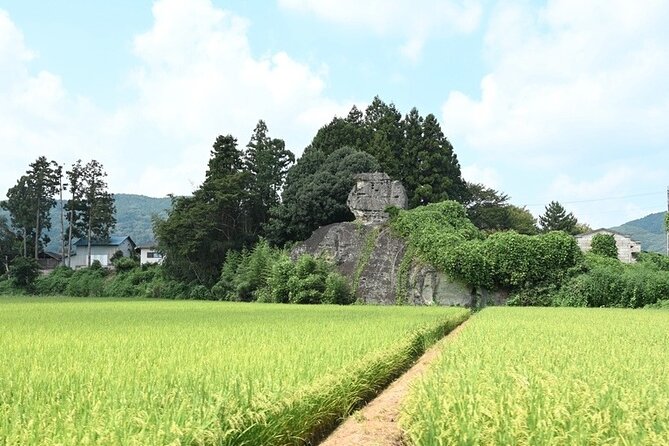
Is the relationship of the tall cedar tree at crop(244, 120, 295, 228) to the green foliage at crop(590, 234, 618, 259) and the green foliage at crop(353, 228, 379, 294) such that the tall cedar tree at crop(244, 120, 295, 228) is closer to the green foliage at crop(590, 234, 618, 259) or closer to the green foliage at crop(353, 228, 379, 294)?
the green foliage at crop(353, 228, 379, 294)

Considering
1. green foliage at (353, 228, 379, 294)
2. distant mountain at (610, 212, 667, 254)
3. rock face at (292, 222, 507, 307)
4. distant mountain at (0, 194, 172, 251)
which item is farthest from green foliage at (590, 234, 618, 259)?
distant mountain at (610, 212, 667, 254)

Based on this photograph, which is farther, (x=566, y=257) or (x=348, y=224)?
(x=348, y=224)

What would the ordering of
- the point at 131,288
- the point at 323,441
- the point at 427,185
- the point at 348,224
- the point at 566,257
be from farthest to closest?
the point at 427,185
the point at 131,288
the point at 348,224
the point at 566,257
the point at 323,441

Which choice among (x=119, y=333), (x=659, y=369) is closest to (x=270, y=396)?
(x=659, y=369)

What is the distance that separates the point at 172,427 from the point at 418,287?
23154 mm

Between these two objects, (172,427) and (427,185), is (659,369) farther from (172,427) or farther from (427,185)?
(427,185)

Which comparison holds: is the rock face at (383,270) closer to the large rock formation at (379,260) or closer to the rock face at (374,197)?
the large rock formation at (379,260)

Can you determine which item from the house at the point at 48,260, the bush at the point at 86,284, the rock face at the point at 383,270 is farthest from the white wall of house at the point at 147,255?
the rock face at the point at 383,270

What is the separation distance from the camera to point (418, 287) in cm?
2550

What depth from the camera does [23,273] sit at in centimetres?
4181

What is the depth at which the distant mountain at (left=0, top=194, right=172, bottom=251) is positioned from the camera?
112 m

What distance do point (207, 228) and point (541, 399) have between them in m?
29.4

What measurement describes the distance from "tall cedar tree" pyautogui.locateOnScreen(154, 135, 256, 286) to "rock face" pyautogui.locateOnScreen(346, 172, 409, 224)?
23.6 feet

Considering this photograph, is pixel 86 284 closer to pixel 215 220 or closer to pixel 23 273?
pixel 23 273
